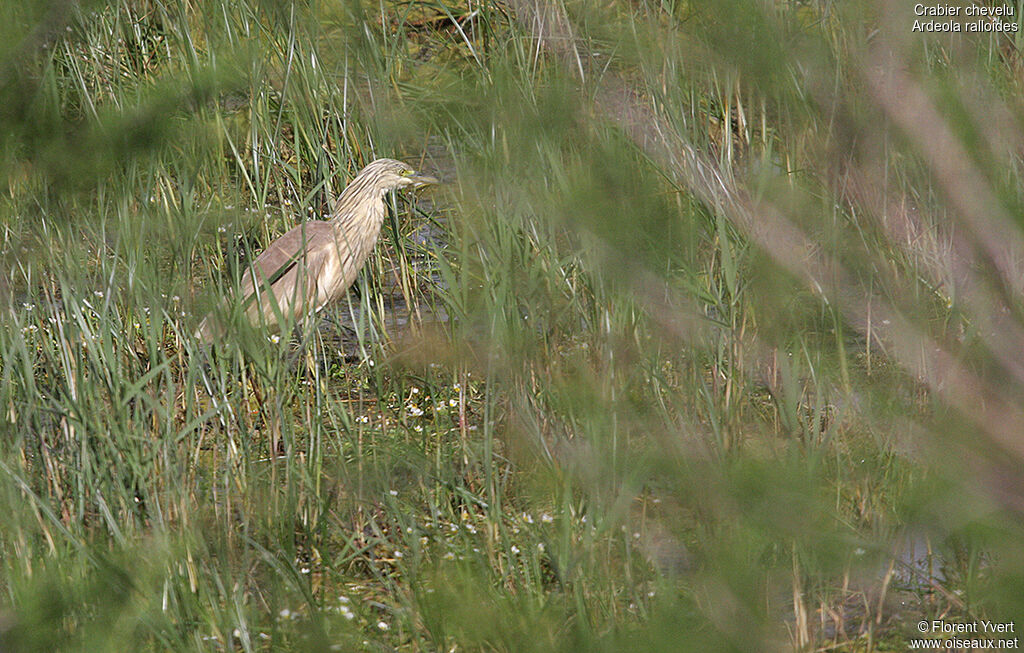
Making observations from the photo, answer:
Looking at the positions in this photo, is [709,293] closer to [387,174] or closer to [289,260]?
[289,260]

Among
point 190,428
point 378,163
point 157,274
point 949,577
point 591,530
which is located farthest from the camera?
point 378,163

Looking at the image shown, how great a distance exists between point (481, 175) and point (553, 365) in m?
A: 0.25

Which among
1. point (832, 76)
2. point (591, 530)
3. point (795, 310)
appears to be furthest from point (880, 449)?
point (591, 530)

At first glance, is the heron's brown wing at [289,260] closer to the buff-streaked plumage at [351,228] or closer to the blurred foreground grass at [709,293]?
the buff-streaked plumage at [351,228]

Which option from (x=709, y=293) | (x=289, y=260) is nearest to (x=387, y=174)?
(x=289, y=260)

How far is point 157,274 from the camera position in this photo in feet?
7.81

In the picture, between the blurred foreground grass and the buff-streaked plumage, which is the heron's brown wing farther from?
the blurred foreground grass

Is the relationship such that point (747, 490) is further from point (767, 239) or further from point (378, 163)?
point (378, 163)

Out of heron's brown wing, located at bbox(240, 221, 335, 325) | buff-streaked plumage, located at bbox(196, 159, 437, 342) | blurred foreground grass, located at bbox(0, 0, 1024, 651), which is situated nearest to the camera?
blurred foreground grass, located at bbox(0, 0, 1024, 651)

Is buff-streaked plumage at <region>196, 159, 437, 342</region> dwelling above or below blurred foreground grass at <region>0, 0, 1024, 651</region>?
below

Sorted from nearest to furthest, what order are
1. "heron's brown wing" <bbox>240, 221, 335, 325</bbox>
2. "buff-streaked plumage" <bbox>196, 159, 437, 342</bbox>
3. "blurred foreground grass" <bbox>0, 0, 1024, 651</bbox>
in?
1. "blurred foreground grass" <bbox>0, 0, 1024, 651</bbox>
2. "heron's brown wing" <bbox>240, 221, 335, 325</bbox>
3. "buff-streaked plumage" <bbox>196, 159, 437, 342</bbox>


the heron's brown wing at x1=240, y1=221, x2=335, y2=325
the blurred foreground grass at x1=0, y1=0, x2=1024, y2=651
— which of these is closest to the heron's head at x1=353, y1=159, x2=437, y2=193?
the heron's brown wing at x1=240, y1=221, x2=335, y2=325

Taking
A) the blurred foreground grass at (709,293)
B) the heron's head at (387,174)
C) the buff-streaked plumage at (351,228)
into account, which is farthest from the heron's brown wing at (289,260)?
the blurred foreground grass at (709,293)

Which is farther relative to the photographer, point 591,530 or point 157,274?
point 157,274
